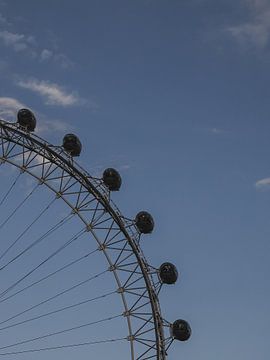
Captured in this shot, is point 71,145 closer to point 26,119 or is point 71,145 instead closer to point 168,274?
point 26,119

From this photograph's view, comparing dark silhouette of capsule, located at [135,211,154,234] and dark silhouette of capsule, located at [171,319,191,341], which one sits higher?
dark silhouette of capsule, located at [135,211,154,234]

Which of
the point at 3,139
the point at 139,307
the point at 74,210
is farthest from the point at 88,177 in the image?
the point at 139,307

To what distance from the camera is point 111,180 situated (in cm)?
4438

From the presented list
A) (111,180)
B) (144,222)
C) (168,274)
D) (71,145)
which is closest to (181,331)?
(168,274)

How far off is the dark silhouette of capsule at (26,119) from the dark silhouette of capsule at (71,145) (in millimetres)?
2108

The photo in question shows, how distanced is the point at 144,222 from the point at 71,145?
6.51 m

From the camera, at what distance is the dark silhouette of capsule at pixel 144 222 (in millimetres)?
44969

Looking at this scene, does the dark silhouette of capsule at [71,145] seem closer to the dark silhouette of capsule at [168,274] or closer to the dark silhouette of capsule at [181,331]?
the dark silhouette of capsule at [168,274]

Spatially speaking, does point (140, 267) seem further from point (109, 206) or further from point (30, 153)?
point (30, 153)

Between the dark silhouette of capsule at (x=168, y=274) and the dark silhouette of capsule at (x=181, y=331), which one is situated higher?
the dark silhouette of capsule at (x=168, y=274)

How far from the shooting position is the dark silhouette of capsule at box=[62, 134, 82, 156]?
43.5m

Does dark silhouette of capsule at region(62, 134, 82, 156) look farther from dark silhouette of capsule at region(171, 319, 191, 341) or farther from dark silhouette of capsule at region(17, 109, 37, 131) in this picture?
dark silhouette of capsule at region(171, 319, 191, 341)

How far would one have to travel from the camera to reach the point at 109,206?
44.1 m

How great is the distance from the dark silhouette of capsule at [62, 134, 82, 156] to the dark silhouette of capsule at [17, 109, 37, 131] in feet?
6.91
